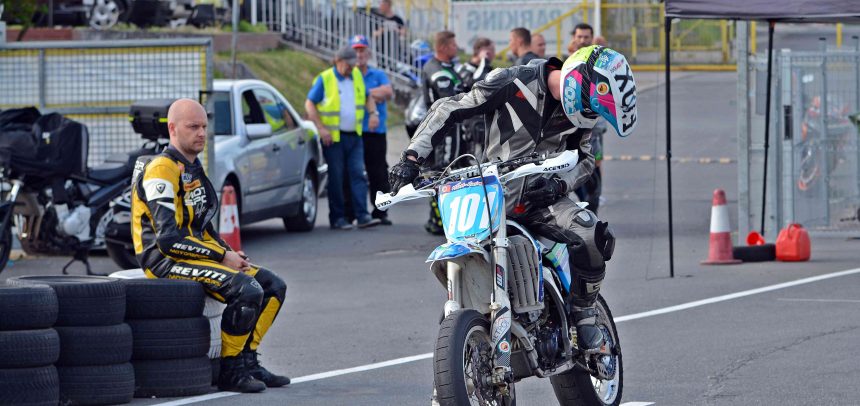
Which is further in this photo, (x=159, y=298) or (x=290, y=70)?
(x=290, y=70)

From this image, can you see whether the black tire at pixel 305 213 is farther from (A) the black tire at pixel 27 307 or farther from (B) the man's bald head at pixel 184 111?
(A) the black tire at pixel 27 307

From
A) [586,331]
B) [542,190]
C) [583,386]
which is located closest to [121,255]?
[583,386]

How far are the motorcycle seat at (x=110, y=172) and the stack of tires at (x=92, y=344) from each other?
20.8 ft

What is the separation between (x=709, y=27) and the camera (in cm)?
3634

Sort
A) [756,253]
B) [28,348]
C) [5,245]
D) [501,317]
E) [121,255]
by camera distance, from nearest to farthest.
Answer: [501,317], [28,348], [5,245], [121,255], [756,253]

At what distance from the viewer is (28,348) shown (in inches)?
300

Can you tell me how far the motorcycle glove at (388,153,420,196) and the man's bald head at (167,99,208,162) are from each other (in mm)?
1918

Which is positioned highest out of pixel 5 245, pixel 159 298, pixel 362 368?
pixel 159 298

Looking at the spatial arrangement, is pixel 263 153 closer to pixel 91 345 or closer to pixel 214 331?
pixel 214 331

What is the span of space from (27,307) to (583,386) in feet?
8.90

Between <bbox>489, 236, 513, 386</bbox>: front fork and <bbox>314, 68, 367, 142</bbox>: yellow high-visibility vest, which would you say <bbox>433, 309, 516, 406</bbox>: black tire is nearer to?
<bbox>489, 236, 513, 386</bbox>: front fork

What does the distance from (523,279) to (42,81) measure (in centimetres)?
936

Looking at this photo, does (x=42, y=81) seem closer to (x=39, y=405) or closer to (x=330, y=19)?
(x=39, y=405)

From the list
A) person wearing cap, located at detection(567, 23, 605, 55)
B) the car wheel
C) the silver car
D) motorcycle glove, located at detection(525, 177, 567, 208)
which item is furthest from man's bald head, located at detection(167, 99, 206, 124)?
the car wheel
